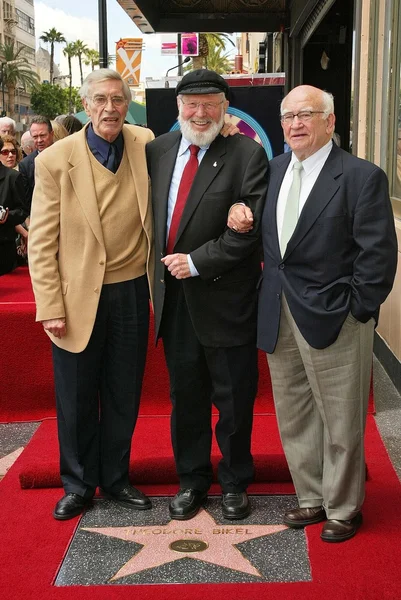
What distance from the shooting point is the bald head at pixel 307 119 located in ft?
9.98

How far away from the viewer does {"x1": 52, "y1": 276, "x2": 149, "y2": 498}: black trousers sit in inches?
142

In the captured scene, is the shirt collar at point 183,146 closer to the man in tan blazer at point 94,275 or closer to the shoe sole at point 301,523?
the man in tan blazer at point 94,275

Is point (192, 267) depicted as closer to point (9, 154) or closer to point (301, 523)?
point (301, 523)

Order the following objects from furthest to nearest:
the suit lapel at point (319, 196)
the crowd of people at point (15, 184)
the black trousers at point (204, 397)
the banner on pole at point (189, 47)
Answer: the banner on pole at point (189, 47), the crowd of people at point (15, 184), the black trousers at point (204, 397), the suit lapel at point (319, 196)

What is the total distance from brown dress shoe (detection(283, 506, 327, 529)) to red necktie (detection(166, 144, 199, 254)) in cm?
129

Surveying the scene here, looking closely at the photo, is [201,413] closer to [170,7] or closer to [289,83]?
[170,7]

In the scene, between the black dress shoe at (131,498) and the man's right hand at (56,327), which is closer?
the man's right hand at (56,327)

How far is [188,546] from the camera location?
3.35m

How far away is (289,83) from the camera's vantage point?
38.7 ft

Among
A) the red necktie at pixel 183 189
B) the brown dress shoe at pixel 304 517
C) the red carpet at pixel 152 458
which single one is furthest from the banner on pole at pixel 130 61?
the brown dress shoe at pixel 304 517

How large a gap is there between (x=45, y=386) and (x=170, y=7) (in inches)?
254

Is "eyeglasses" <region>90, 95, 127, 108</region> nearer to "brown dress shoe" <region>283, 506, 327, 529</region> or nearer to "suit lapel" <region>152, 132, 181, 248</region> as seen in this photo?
"suit lapel" <region>152, 132, 181, 248</region>

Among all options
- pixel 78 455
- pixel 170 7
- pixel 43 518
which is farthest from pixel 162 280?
pixel 170 7

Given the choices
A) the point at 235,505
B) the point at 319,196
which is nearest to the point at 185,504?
the point at 235,505
